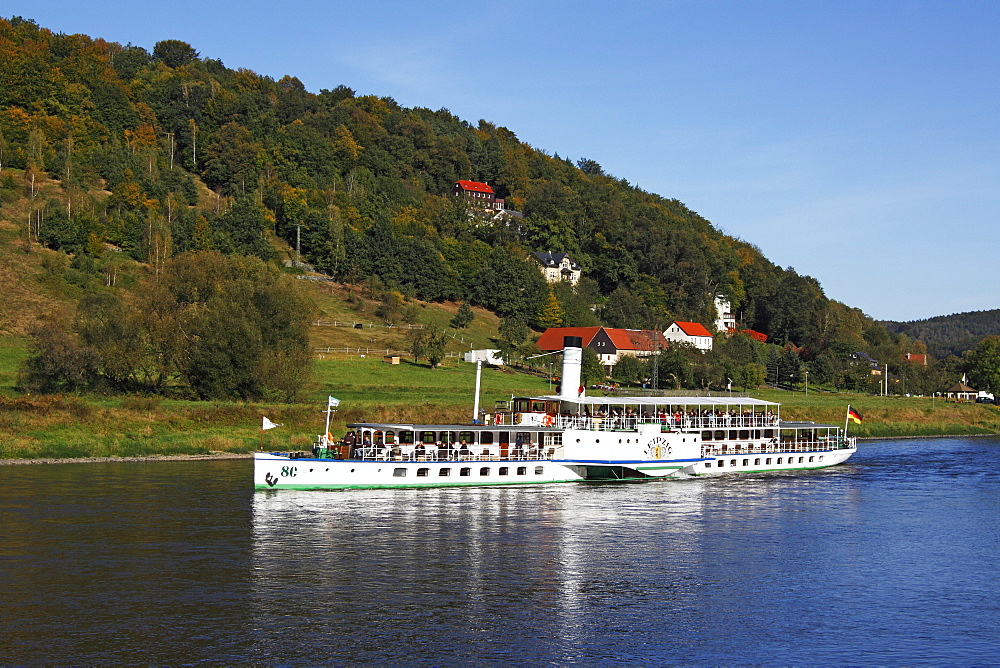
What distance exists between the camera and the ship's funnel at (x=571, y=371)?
73062mm

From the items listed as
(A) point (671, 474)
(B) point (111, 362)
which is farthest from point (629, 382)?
(B) point (111, 362)

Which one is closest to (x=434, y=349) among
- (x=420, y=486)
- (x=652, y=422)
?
(x=652, y=422)

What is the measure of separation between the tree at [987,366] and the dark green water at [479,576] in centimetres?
11505

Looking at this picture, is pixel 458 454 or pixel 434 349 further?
pixel 434 349

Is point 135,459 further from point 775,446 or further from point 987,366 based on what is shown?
point 987,366

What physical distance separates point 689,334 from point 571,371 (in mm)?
120466

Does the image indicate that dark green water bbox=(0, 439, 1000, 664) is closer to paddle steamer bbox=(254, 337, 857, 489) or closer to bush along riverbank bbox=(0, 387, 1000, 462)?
paddle steamer bbox=(254, 337, 857, 489)

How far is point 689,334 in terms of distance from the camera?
190 meters

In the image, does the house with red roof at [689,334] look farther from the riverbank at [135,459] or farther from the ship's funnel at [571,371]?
the riverbank at [135,459]

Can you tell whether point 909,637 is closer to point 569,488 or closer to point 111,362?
point 569,488

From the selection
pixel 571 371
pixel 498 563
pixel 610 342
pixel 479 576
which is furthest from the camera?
pixel 610 342

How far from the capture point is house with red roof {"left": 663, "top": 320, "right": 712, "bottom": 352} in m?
191

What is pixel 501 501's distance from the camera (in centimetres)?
5841

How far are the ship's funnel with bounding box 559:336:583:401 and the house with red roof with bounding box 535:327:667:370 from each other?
7876 centimetres
